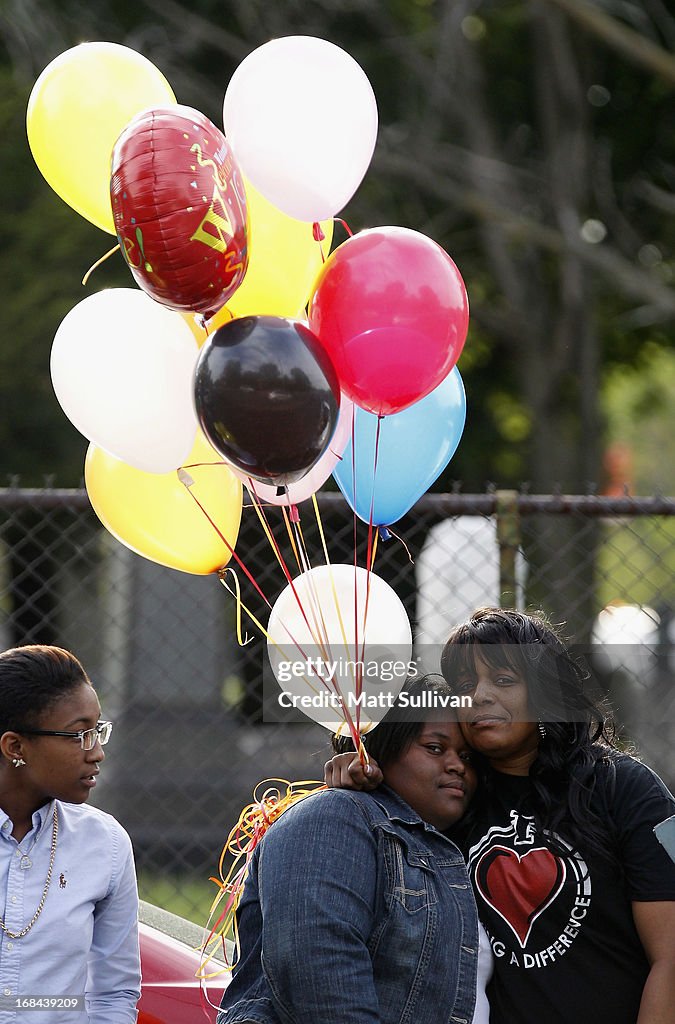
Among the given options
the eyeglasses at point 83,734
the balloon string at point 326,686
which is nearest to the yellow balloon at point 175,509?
the balloon string at point 326,686

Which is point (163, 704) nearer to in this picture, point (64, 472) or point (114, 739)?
point (114, 739)

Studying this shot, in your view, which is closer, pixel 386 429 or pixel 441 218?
pixel 386 429

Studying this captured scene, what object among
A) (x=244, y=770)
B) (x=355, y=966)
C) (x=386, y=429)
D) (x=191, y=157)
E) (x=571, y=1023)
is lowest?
(x=244, y=770)

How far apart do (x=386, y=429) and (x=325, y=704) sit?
26.5 inches

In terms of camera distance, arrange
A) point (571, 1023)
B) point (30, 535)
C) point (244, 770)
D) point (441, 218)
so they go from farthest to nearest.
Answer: point (441, 218) < point (244, 770) < point (30, 535) < point (571, 1023)

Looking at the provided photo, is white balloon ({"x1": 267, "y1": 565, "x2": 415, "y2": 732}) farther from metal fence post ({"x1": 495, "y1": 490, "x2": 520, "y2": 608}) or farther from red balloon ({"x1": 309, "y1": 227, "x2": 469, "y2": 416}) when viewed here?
metal fence post ({"x1": 495, "y1": 490, "x2": 520, "y2": 608})

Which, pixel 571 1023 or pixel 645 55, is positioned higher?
pixel 645 55

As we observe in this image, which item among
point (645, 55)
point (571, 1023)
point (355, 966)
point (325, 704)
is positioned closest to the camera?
point (355, 966)

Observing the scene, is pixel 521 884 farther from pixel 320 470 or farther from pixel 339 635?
pixel 320 470

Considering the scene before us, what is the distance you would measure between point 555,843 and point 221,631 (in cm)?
778

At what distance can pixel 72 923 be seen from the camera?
270cm

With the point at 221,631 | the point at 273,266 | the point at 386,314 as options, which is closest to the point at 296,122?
the point at 273,266

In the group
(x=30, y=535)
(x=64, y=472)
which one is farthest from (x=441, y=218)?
(x=30, y=535)

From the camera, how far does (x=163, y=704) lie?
31.7 feet
